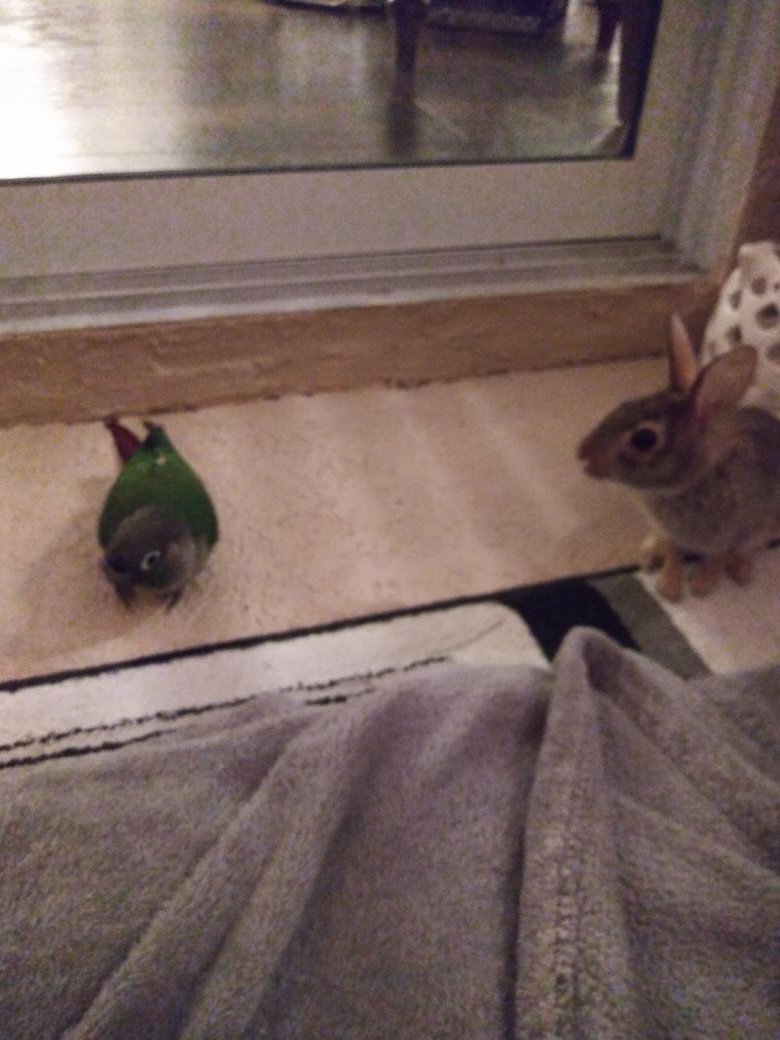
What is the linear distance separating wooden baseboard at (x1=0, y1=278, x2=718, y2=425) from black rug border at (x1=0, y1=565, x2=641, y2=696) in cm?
42

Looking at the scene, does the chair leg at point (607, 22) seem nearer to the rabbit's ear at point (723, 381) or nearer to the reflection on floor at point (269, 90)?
the reflection on floor at point (269, 90)

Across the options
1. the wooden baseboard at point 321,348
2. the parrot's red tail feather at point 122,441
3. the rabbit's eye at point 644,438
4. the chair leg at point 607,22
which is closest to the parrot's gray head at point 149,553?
the parrot's red tail feather at point 122,441

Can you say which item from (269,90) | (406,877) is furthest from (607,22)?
(406,877)

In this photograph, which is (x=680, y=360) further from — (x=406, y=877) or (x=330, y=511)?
(x=406, y=877)

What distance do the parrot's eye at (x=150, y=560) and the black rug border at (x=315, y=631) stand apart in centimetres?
9

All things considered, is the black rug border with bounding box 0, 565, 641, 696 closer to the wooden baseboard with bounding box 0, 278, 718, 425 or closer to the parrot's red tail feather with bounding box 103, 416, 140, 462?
the parrot's red tail feather with bounding box 103, 416, 140, 462

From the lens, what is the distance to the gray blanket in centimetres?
48

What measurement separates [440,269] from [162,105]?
459 millimetres

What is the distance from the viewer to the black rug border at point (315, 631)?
2.59ft

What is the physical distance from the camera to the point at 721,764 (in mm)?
610

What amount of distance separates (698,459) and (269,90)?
0.84 metres

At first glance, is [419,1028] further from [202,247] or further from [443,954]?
[202,247]

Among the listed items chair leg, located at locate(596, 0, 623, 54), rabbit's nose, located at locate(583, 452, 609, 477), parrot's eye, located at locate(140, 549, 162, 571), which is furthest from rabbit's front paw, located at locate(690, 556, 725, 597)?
chair leg, located at locate(596, 0, 623, 54)

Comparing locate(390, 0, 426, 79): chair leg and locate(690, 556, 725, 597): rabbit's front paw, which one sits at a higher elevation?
locate(390, 0, 426, 79): chair leg
